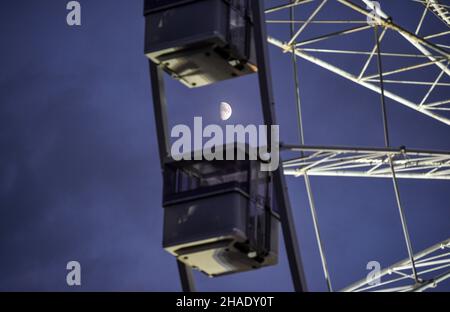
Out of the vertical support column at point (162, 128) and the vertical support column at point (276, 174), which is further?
the vertical support column at point (162, 128)

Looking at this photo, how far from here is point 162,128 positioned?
20922 millimetres

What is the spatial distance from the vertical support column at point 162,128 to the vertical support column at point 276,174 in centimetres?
161

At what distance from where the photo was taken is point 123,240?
2594 inches

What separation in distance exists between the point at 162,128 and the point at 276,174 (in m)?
2.07

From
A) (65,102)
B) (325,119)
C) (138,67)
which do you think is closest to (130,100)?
(138,67)

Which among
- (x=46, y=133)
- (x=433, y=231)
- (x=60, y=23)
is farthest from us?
(x=60, y=23)

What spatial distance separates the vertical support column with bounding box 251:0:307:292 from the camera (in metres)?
19.2

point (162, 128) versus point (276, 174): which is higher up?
point (162, 128)

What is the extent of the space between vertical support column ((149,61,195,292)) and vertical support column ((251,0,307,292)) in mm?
1609

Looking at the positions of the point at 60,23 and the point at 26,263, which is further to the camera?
the point at 60,23

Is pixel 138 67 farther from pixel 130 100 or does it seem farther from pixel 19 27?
pixel 19 27

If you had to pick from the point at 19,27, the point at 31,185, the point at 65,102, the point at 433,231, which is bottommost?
Result: the point at 433,231

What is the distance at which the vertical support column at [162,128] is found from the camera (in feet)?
67.7

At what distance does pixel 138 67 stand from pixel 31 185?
1101 centimetres
